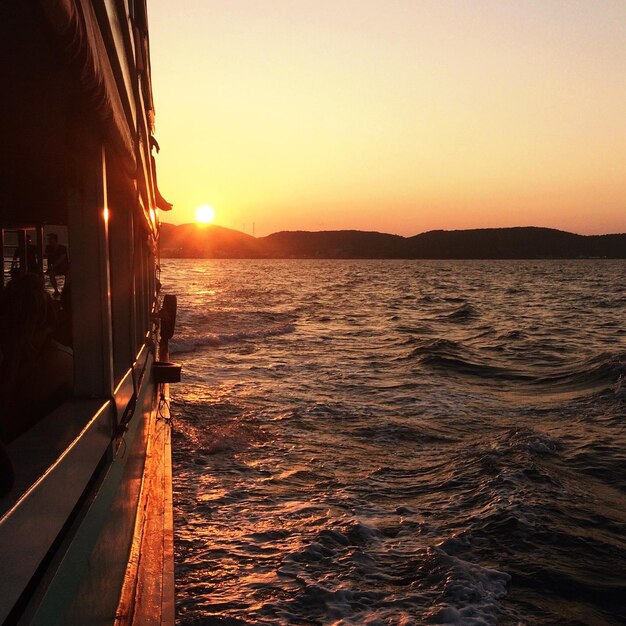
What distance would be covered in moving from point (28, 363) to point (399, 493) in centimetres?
638

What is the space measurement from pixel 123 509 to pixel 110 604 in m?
0.59

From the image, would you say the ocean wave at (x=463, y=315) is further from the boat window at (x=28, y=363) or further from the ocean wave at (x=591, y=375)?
the boat window at (x=28, y=363)

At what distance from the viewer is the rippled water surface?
6133mm

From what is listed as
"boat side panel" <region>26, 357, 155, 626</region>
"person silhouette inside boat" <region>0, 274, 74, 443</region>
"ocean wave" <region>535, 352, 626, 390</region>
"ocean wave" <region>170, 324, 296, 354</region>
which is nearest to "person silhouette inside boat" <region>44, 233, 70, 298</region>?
"boat side panel" <region>26, 357, 155, 626</region>

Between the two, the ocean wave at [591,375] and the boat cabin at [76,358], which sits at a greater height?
the boat cabin at [76,358]

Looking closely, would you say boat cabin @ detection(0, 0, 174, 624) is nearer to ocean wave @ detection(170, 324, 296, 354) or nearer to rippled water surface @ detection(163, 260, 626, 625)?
rippled water surface @ detection(163, 260, 626, 625)

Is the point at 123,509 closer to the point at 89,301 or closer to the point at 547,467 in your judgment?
the point at 89,301

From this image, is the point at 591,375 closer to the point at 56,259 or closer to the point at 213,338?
the point at 213,338

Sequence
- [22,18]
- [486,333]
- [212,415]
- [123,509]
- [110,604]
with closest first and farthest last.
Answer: [22,18] → [110,604] → [123,509] → [212,415] → [486,333]

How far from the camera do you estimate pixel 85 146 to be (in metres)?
2.67

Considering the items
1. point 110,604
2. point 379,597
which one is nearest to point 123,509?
point 110,604

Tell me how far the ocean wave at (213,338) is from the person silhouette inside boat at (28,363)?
64.6ft

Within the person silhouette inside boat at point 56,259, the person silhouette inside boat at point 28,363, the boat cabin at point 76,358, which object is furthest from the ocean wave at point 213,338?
the person silhouette inside boat at point 28,363

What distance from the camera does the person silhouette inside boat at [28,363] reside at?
2945 mm
